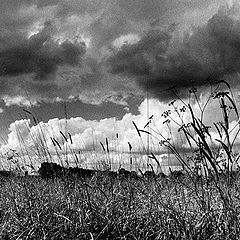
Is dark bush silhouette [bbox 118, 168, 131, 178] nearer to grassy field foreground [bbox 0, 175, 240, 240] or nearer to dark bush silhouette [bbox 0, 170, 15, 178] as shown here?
grassy field foreground [bbox 0, 175, 240, 240]

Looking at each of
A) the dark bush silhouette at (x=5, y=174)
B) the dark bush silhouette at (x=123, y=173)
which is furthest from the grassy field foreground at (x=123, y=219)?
the dark bush silhouette at (x=5, y=174)

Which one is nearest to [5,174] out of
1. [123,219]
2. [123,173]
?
[123,173]

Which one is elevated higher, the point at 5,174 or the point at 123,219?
the point at 5,174

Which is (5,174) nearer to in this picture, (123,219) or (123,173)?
(123,173)

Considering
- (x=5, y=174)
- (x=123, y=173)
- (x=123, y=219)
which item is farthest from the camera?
(x=5, y=174)

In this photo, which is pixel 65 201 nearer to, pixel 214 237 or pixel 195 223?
pixel 195 223

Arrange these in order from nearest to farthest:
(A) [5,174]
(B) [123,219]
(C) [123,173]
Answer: (B) [123,219] → (C) [123,173] → (A) [5,174]

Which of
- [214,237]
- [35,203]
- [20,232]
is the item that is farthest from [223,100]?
[35,203]

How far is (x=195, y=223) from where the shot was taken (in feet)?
11.4

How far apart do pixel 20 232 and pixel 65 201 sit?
2.78 ft

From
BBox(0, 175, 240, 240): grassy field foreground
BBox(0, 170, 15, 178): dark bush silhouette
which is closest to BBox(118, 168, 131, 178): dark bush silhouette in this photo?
BBox(0, 175, 240, 240): grassy field foreground

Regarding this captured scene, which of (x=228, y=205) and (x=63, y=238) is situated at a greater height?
(x=228, y=205)

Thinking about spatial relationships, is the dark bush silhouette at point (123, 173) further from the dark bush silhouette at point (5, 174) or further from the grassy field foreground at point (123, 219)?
the dark bush silhouette at point (5, 174)

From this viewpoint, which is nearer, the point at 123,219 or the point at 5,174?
the point at 123,219
